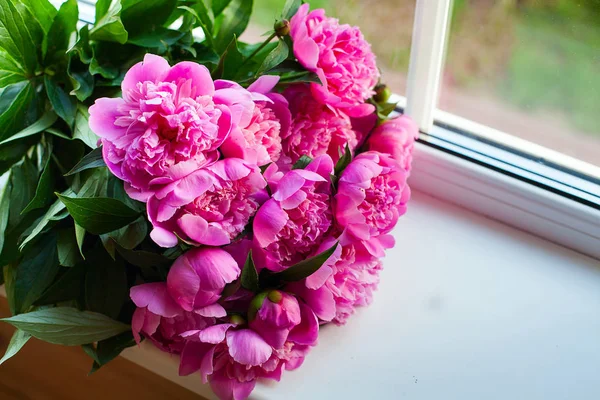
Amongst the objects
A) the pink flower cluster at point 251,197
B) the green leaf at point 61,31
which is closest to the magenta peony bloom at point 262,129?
the pink flower cluster at point 251,197

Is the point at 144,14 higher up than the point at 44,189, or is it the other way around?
the point at 144,14


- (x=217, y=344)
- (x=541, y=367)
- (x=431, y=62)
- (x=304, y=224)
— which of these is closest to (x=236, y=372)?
(x=217, y=344)

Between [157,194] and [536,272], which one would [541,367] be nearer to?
[536,272]

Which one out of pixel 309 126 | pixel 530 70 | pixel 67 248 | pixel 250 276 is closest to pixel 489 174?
pixel 530 70

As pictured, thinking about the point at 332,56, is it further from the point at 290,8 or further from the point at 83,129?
the point at 83,129

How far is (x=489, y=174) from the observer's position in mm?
848

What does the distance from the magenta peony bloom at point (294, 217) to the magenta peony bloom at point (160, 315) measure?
76 millimetres

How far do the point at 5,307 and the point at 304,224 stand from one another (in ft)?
1.57

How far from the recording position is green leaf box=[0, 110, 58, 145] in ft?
2.15

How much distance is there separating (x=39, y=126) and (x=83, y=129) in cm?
5

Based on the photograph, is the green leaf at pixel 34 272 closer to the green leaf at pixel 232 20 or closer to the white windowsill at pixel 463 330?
the white windowsill at pixel 463 330

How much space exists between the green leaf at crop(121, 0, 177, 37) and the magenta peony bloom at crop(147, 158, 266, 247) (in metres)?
0.23

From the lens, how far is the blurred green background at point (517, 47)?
76 centimetres

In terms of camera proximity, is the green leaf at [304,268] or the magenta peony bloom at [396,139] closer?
the green leaf at [304,268]
